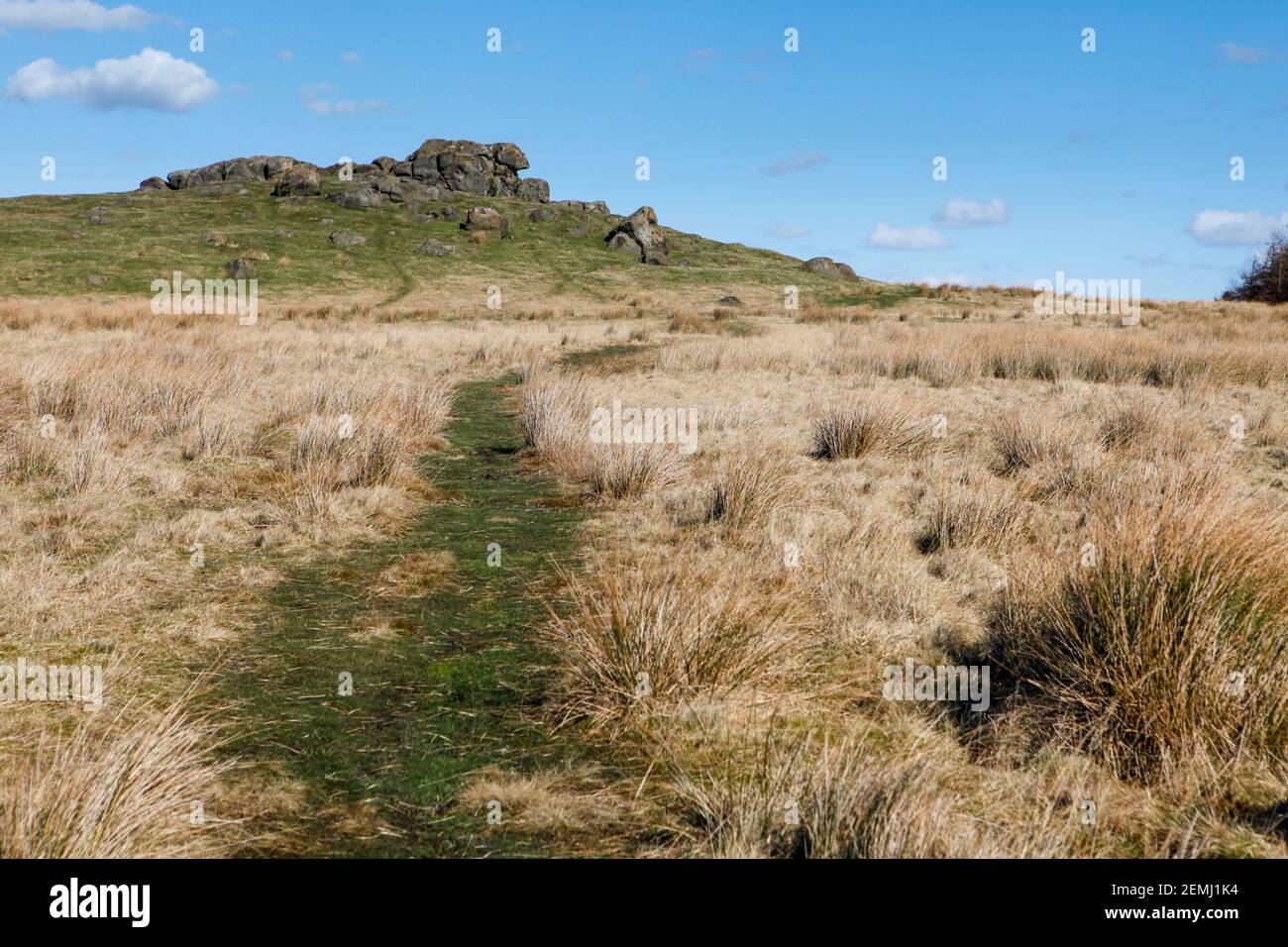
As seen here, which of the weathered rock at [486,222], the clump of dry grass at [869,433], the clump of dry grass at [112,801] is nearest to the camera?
the clump of dry grass at [112,801]

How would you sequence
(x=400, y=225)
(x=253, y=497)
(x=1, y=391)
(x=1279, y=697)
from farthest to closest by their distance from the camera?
(x=400, y=225)
(x=1, y=391)
(x=253, y=497)
(x=1279, y=697)

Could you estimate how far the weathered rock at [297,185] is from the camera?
2940 inches

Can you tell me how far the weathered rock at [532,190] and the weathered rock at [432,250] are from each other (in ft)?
98.8

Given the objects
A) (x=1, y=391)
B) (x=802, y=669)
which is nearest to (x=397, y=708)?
(x=802, y=669)

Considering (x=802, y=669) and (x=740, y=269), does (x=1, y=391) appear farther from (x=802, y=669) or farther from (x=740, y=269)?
(x=740, y=269)

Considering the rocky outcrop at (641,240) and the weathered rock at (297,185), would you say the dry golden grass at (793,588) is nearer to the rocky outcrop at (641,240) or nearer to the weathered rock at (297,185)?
the rocky outcrop at (641,240)

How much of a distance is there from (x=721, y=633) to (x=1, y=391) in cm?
1064

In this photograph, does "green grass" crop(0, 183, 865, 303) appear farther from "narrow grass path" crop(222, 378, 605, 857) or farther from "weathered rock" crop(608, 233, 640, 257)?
"narrow grass path" crop(222, 378, 605, 857)

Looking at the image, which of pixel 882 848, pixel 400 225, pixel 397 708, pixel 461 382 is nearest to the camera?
pixel 882 848

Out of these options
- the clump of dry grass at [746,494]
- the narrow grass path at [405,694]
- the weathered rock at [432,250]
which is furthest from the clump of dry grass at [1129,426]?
the weathered rock at [432,250]

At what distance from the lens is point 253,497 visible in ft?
27.8

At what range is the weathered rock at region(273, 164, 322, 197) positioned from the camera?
245 ft

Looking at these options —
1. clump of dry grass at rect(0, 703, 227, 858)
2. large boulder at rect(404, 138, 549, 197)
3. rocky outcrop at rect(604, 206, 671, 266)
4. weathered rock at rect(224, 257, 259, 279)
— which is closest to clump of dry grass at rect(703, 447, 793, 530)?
clump of dry grass at rect(0, 703, 227, 858)
